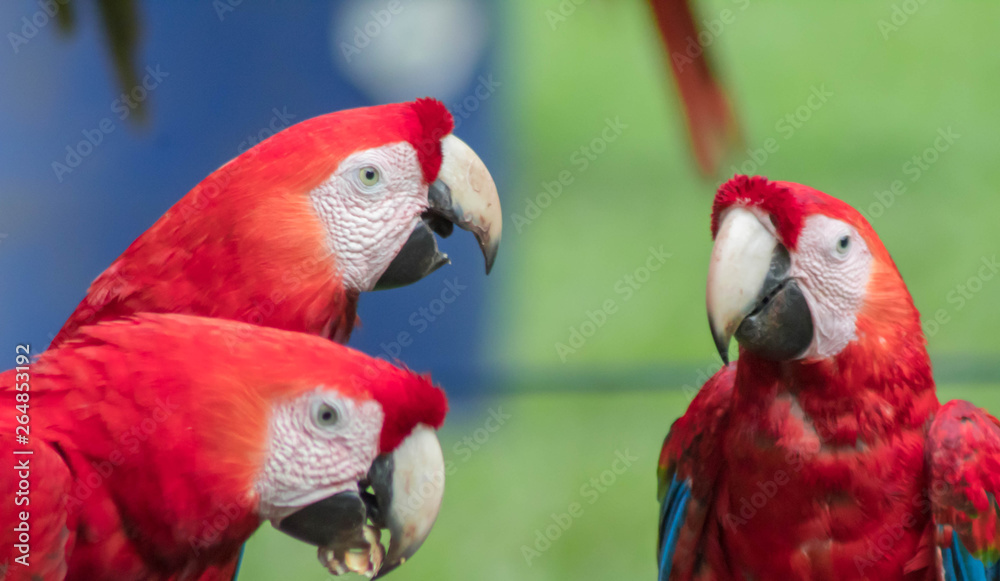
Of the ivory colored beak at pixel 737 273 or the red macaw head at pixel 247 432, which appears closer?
the red macaw head at pixel 247 432

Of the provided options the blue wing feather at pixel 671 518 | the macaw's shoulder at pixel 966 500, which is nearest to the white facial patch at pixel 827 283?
the macaw's shoulder at pixel 966 500

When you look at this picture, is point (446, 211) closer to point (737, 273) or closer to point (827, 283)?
point (737, 273)

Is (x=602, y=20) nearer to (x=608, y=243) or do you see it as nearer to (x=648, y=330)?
(x=608, y=243)

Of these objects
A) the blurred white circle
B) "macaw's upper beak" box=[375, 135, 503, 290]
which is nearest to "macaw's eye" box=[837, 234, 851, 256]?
"macaw's upper beak" box=[375, 135, 503, 290]

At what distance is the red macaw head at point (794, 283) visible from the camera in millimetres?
1028

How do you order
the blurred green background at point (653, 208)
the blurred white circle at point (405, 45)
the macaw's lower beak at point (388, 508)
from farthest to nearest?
the blurred green background at point (653, 208), the blurred white circle at point (405, 45), the macaw's lower beak at point (388, 508)

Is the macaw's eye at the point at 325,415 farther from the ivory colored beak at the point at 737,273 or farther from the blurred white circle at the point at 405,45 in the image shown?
the blurred white circle at the point at 405,45

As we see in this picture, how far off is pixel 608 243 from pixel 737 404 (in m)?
0.96

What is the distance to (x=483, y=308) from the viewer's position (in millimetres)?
2035

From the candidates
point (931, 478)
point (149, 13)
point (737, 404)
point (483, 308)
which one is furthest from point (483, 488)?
point (149, 13)

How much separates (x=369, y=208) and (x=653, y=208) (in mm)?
1109

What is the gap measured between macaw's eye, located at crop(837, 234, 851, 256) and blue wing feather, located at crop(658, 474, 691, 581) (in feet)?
1.49

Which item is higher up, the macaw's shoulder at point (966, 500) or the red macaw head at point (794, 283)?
the red macaw head at point (794, 283)

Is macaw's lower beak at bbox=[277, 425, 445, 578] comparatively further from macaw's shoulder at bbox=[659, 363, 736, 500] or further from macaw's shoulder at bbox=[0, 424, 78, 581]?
macaw's shoulder at bbox=[659, 363, 736, 500]
